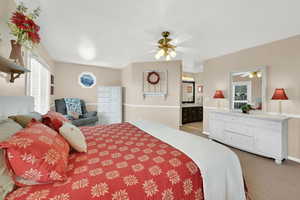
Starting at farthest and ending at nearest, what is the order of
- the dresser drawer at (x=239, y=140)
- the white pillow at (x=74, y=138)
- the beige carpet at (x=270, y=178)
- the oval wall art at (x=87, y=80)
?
the oval wall art at (x=87, y=80)
the dresser drawer at (x=239, y=140)
the beige carpet at (x=270, y=178)
the white pillow at (x=74, y=138)

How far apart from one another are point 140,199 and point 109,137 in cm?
97

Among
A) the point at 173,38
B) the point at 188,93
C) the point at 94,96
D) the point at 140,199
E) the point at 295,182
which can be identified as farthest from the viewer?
the point at 188,93

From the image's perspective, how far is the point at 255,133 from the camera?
8.68ft

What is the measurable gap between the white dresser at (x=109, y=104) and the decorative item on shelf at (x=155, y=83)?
3.91 ft

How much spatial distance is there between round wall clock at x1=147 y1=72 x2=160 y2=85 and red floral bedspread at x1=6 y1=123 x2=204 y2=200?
3.30 m

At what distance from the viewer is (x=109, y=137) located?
1.65 meters

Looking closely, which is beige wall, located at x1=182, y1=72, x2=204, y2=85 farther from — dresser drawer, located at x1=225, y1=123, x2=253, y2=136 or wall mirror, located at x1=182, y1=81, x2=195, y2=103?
dresser drawer, located at x1=225, y1=123, x2=253, y2=136

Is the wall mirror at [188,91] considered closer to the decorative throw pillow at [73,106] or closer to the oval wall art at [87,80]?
the oval wall art at [87,80]

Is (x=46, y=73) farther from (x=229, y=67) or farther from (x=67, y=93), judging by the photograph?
(x=229, y=67)

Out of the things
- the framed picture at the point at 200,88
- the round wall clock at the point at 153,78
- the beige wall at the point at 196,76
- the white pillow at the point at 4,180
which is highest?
the beige wall at the point at 196,76

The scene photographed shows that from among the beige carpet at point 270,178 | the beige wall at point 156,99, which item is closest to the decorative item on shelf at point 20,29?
the beige carpet at point 270,178

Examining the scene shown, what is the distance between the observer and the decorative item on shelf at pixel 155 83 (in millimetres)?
4422

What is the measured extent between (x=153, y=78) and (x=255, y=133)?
3.03 metres

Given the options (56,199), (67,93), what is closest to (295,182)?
(56,199)
